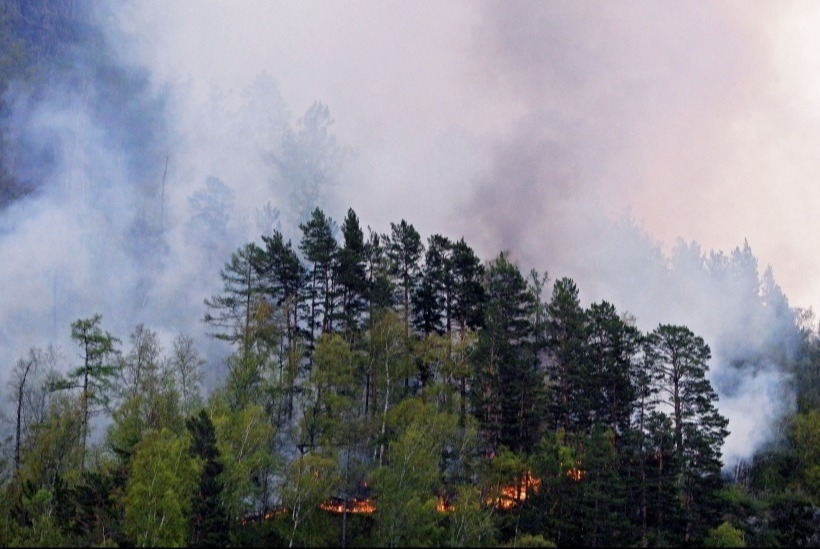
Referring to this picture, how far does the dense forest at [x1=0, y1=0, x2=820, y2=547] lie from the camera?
136 feet

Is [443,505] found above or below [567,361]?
below

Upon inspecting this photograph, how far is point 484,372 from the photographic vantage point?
52.2 meters

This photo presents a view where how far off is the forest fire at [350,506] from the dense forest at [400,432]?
0.63ft

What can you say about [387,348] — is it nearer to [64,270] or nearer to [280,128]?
[64,270]

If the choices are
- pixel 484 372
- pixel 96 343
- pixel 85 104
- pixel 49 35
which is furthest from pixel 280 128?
pixel 484 372

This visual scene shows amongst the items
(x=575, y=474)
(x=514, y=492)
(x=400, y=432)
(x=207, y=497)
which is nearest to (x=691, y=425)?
(x=575, y=474)

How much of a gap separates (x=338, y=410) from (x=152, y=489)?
13.5m

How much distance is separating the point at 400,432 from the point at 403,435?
2347 mm

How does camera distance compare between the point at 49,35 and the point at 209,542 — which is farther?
the point at 49,35

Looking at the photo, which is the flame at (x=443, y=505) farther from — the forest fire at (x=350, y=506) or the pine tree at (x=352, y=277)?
the pine tree at (x=352, y=277)

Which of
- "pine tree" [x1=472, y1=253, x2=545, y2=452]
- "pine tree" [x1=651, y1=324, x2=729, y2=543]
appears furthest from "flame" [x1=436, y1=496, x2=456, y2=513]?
"pine tree" [x1=651, y1=324, x2=729, y2=543]

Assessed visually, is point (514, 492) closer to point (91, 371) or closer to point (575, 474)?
point (575, 474)

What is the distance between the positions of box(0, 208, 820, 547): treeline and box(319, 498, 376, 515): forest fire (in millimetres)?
253

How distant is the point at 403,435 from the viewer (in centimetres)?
4491
